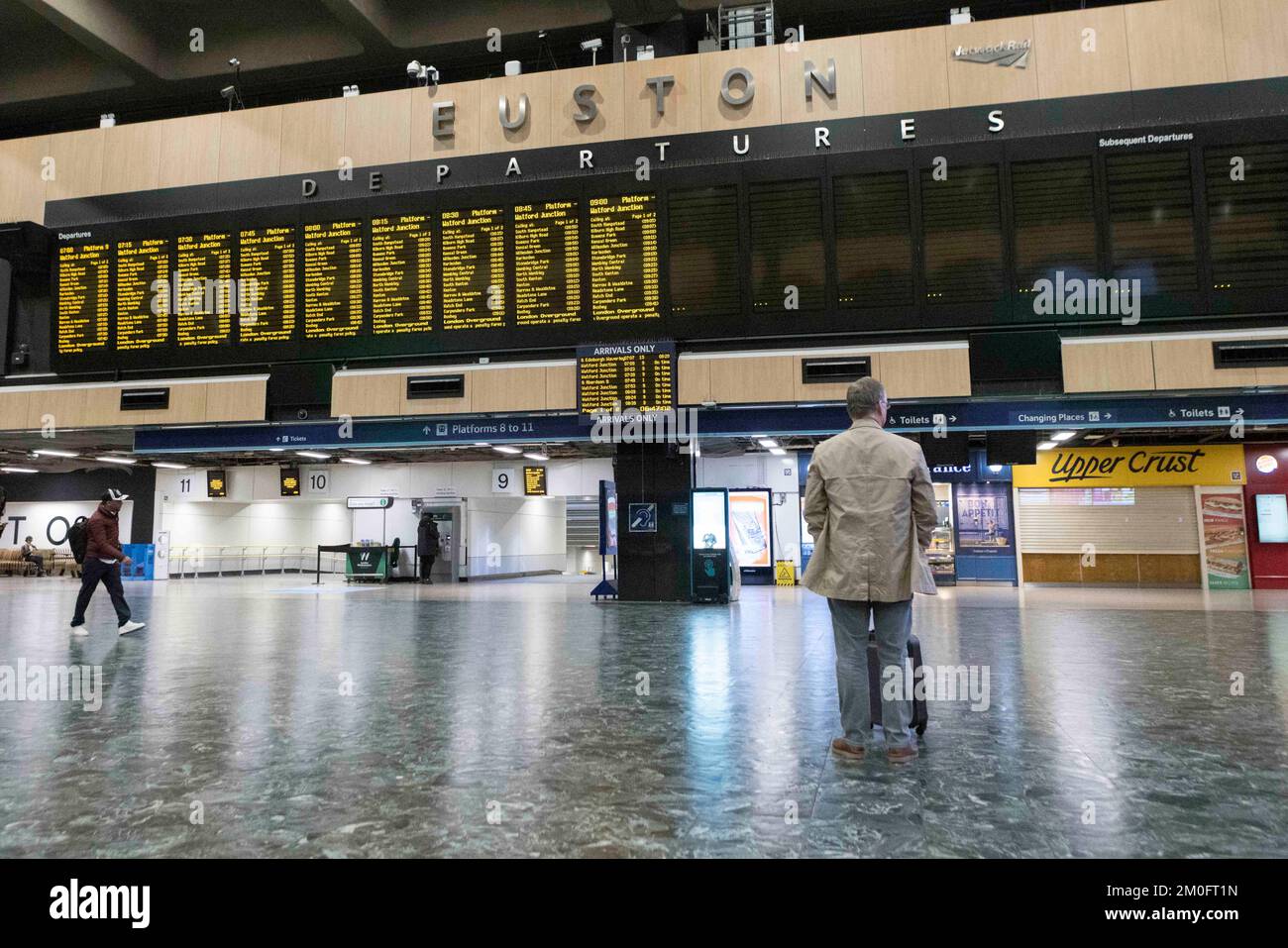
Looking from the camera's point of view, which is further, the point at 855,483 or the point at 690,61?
the point at 690,61

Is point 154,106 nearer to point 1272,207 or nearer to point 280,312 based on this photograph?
point 280,312

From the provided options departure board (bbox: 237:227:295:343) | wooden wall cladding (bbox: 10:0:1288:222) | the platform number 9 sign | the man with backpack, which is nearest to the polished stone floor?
the man with backpack

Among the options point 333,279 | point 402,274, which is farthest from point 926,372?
point 333,279

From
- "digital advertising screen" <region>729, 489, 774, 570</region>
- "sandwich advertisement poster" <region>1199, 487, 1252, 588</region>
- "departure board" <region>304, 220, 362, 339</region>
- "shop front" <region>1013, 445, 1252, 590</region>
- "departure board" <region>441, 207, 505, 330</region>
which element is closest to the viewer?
"departure board" <region>441, 207, 505, 330</region>

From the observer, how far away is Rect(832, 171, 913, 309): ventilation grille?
8781 millimetres

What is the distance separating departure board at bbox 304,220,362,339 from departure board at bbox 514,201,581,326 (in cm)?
226

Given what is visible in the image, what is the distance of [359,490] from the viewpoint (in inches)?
846

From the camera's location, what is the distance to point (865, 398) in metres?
3.63

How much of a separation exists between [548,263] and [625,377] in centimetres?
179

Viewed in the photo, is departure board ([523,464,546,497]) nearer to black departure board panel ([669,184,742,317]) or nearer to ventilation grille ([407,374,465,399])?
ventilation grille ([407,374,465,399])

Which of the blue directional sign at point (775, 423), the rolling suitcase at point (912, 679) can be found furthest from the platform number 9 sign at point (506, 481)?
the rolling suitcase at point (912, 679)

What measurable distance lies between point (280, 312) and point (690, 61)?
6553mm

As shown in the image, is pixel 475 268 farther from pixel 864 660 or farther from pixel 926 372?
pixel 864 660
